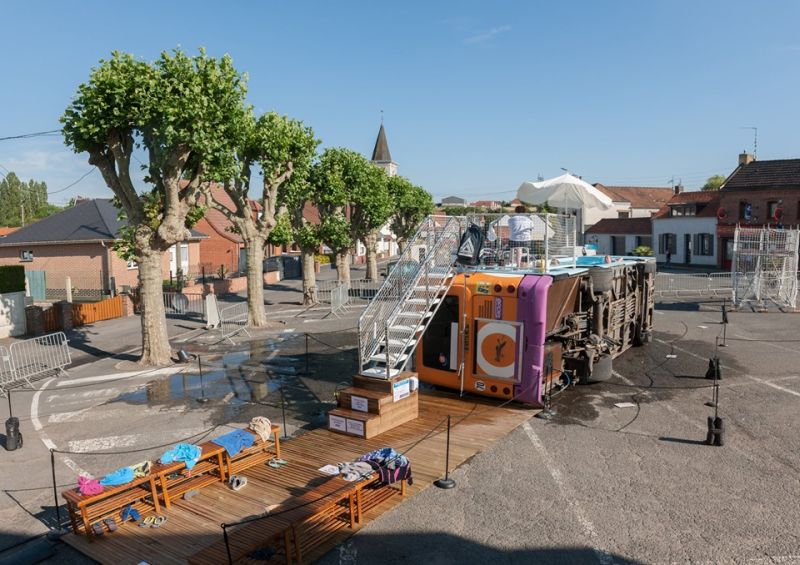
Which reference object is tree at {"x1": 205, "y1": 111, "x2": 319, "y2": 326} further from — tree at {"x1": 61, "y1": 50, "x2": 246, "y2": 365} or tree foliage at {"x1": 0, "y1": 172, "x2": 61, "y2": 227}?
tree foliage at {"x1": 0, "y1": 172, "x2": 61, "y2": 227}

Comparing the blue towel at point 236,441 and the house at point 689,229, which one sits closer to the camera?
the blue towel at point 236,441

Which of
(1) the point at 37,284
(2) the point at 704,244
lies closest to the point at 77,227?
(1) the point at 37,284

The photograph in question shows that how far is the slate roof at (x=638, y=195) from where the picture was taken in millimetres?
67000

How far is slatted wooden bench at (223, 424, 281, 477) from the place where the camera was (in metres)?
9.21

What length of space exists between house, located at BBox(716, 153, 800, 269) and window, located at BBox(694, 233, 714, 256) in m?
1.52

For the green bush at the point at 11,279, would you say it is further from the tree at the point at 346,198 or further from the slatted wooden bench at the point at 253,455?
the slatted wooden bench at the point at 253,455

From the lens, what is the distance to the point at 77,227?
121 feet

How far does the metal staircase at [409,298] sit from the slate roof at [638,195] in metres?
56.7

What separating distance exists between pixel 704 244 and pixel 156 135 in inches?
1764

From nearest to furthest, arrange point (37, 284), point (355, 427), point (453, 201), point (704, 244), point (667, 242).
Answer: point (355, 427), point (37, 284), point (704, 244), point (667, 242), point (453, 201)

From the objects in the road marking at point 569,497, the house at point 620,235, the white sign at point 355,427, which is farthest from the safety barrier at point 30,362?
the house at point 620,235

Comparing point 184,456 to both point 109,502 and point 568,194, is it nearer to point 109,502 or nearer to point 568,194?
point 109,502

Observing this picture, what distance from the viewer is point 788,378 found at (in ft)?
48.8

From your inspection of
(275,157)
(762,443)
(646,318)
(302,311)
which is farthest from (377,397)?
(302,311)
